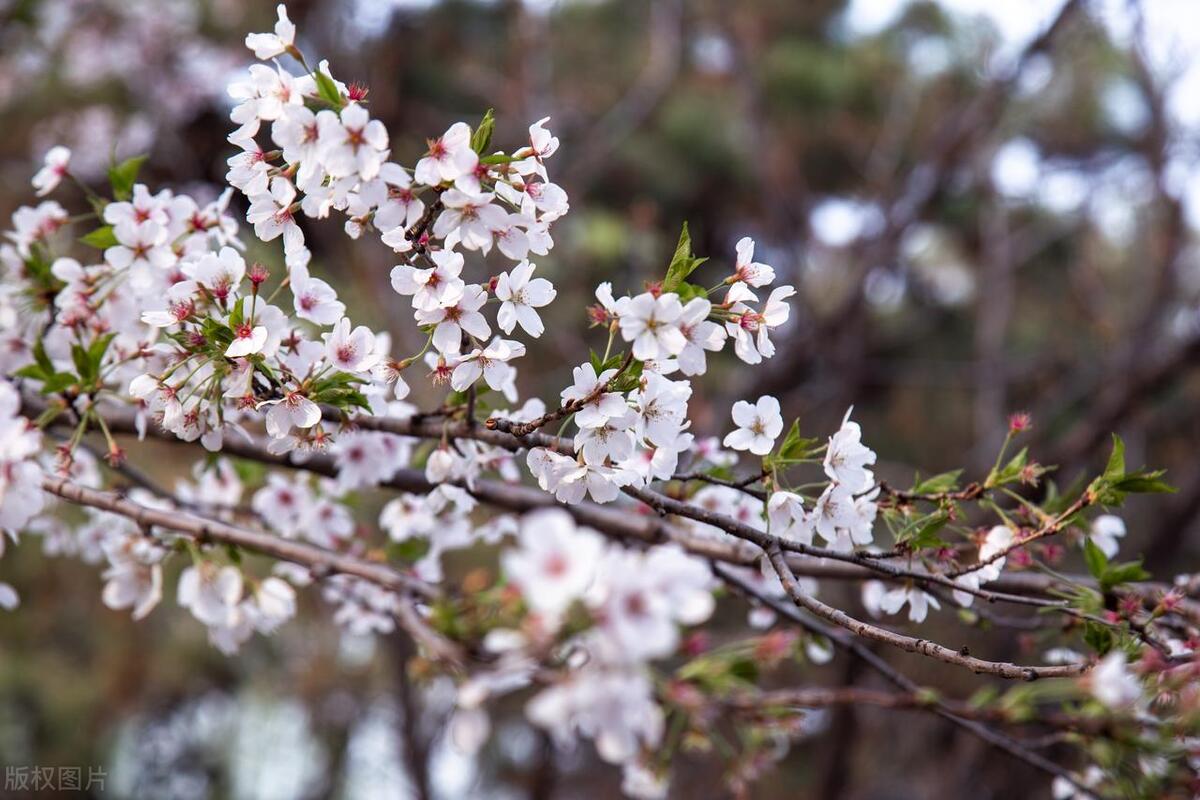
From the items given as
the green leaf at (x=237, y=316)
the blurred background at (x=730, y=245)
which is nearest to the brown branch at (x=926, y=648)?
the green leaf at (x=237, y=316)

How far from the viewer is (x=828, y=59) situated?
5211mm

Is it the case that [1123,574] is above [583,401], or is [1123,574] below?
below

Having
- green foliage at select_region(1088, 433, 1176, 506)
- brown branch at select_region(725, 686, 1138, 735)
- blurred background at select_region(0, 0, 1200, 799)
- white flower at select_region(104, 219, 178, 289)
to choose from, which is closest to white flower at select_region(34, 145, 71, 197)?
white flower at select_region(104, 219, 178, 289)

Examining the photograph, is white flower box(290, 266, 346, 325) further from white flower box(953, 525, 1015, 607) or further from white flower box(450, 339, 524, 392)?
white flower box(953, 525, 1015, 607)

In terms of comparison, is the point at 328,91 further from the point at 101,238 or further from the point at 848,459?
the point at 848,459

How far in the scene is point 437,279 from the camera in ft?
3.00

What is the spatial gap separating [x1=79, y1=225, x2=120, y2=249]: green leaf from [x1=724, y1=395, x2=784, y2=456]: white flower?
803 mm

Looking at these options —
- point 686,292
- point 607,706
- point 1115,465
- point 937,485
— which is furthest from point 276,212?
point 1115,465

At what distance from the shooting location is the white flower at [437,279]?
0.91 metres

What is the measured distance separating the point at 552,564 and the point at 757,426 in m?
0.48

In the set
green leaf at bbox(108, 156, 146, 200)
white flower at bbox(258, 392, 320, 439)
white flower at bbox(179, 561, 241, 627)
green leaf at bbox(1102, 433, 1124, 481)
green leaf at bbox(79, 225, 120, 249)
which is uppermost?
green leaf at bbox(108, 156, 146, 200)

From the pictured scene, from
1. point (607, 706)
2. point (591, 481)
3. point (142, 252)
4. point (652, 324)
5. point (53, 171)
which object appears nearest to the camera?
point (607, 706)

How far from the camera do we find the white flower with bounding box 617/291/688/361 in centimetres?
81

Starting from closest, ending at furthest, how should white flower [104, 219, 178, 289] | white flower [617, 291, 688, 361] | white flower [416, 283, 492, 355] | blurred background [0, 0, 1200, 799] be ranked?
white flower [617, 291, 688, 361]
white flower [416, 283, 492, 355]
white flower [104, 219, 178, 289]
blurred background [0, 0, 1200, 799]
